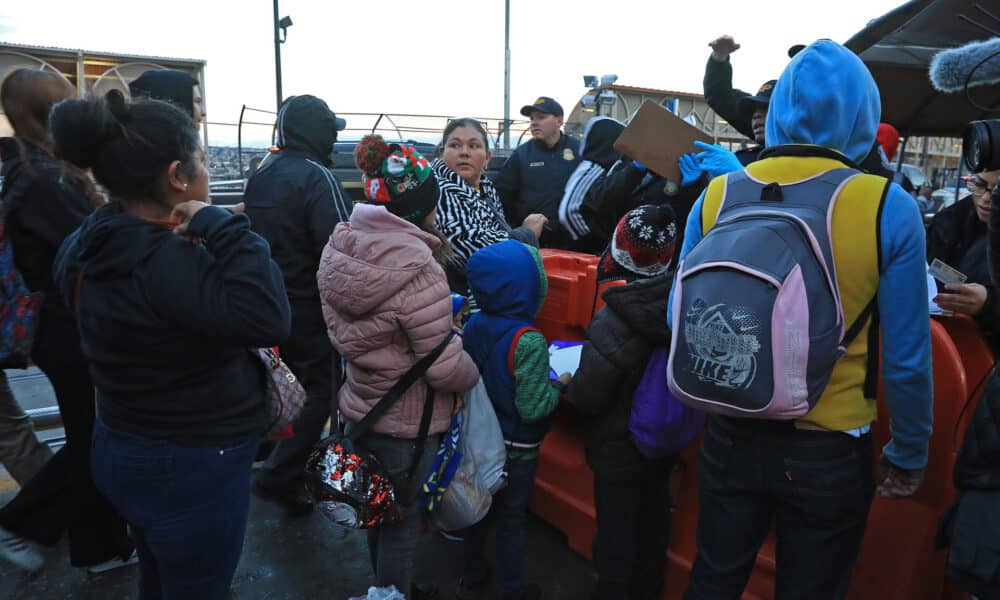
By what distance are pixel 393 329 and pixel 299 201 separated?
1.27 metres

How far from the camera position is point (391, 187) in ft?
7.66

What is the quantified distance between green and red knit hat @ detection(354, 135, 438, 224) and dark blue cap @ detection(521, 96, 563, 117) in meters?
2.40

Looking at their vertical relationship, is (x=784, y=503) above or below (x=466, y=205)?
below

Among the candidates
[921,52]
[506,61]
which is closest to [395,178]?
[921,52]

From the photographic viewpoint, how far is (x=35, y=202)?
2.34m

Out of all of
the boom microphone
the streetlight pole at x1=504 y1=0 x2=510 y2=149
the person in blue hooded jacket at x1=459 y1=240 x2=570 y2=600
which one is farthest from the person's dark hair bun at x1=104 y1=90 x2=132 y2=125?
the streetlight pole at x1=504 y1=0 x2=510 y2=149

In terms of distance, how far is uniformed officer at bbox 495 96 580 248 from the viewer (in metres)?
4.45

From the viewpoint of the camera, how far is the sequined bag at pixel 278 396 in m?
1.83

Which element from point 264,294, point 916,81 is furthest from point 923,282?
point 916,81

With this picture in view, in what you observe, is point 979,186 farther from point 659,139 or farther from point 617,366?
point 617,366

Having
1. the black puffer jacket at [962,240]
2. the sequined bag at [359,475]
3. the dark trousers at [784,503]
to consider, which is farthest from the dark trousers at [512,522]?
the black puffer jacket at [962,240]

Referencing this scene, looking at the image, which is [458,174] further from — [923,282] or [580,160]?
[923,282]

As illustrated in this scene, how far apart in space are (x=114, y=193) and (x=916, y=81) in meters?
6.94

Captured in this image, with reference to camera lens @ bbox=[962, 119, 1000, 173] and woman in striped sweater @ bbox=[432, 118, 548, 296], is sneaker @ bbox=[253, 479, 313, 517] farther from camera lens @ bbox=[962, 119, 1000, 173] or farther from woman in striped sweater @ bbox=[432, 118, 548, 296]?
camera lens @ bbox=[962, 119, 1000, 173]
